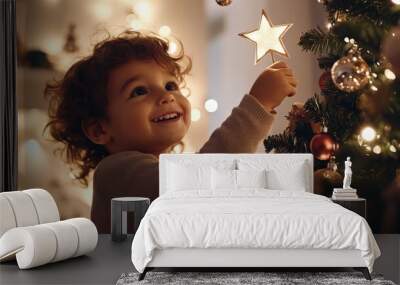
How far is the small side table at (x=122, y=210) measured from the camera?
6195 mm

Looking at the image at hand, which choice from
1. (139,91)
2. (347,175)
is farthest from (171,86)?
(347,175)

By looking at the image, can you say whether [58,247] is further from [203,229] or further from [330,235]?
[330,235]

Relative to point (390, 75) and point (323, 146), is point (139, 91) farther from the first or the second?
point (390, 75)

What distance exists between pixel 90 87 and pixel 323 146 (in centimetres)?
A: 248

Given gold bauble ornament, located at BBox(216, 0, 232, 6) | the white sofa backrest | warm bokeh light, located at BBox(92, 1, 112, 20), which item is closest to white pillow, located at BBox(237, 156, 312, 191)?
the white sofa backrest

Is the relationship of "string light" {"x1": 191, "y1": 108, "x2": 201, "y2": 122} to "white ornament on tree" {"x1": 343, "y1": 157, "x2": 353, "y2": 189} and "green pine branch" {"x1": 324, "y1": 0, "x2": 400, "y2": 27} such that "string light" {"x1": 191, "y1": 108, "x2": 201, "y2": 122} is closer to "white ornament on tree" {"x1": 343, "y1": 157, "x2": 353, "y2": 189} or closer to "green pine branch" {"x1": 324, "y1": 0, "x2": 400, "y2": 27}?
"white ornament on tree" {"x1": 343, "y1": 157, "x2": 353, "y2": 189}

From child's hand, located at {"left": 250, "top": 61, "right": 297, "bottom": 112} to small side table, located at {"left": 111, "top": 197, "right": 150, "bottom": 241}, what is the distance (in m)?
1.65

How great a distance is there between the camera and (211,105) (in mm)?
6938

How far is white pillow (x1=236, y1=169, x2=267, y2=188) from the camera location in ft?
19.9

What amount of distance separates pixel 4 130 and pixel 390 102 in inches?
148

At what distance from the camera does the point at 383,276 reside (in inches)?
187

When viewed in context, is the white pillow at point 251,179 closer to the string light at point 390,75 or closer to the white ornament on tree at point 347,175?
the white ornament on tree at point 347,175

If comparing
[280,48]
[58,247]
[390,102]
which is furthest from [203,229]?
[280,48]

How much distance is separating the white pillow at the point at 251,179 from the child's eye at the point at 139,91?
4.68 ft
